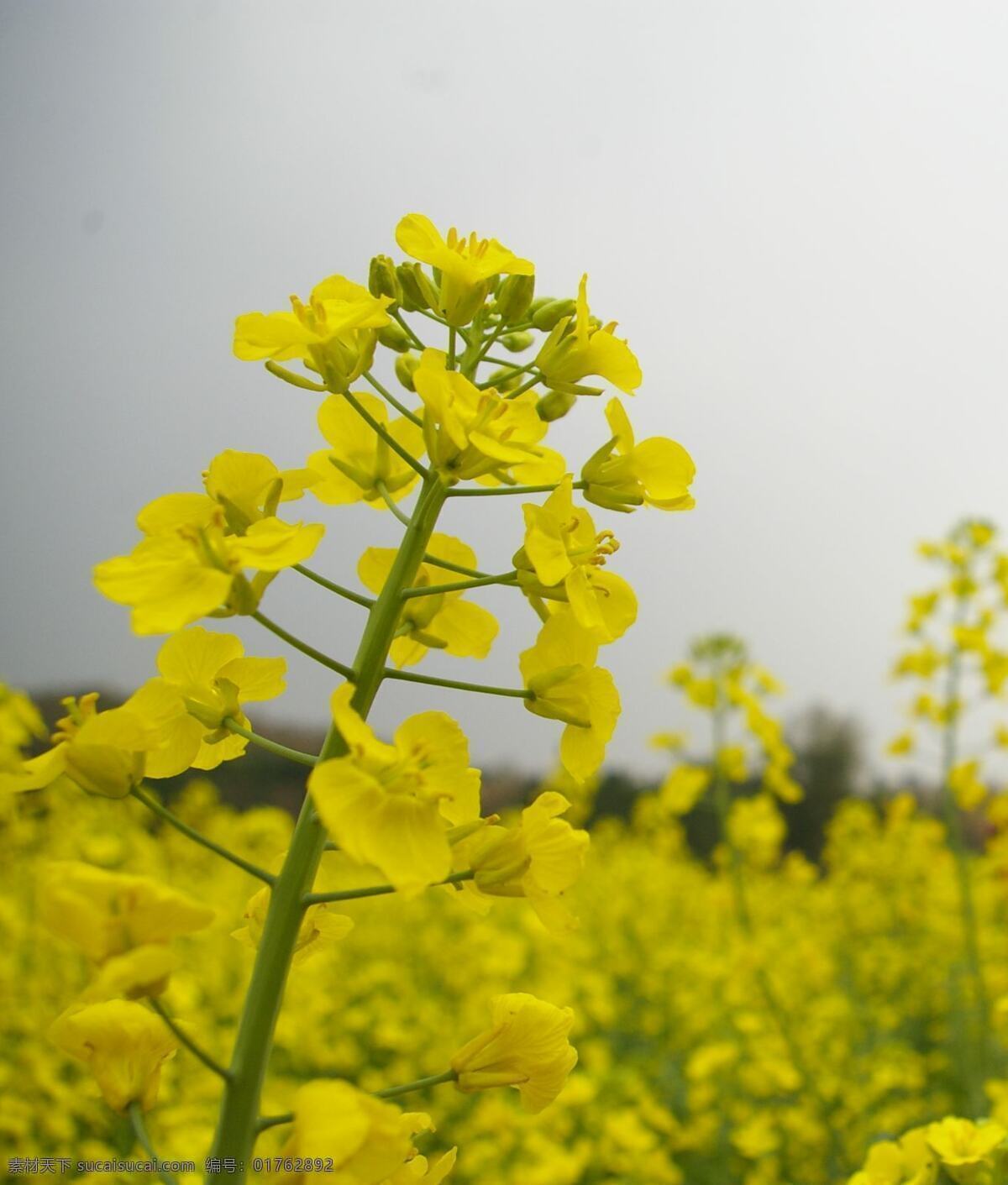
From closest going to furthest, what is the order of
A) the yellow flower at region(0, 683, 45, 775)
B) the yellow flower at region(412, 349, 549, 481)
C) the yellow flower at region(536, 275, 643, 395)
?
the yellow flower at region(412, 349, 549, 481)
the yellow flower at region(536, 275, 643, 395)
the yellow flower at region(0, 683, 45, 775)

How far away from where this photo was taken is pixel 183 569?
100cm

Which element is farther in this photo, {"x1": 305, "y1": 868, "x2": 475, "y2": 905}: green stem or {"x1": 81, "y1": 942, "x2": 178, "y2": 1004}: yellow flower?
{"x1": 305, "y1": 868, "x2": 475, "y2": 905}: green stem

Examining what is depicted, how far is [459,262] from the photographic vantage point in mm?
1173

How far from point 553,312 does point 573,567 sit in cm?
34

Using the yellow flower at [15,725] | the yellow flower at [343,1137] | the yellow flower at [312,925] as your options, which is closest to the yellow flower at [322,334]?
the yellow flower at [312,925]

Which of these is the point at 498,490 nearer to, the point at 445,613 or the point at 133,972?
the point at 445,613

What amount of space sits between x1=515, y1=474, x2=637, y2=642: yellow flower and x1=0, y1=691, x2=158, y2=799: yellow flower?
1.40 ft

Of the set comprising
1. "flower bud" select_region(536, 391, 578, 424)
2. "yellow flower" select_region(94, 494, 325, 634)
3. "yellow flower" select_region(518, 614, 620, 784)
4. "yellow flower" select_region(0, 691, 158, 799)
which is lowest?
"yellow flower" select_region(0, 691, 158, 799)

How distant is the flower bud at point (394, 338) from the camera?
1.28 meters

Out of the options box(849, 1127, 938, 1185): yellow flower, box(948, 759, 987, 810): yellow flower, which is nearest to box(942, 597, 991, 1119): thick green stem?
box(948, 759, 987, 810): yellow flower

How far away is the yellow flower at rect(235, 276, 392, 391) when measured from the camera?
3.66 ft

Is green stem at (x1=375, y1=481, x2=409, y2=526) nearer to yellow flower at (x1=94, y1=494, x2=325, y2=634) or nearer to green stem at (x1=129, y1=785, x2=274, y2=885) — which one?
yellow flower at (x1=94, y1=494, x2=325, y2=634)

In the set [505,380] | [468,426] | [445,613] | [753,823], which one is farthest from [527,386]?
[753,823]

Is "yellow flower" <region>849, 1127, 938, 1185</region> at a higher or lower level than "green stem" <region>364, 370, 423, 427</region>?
lower
